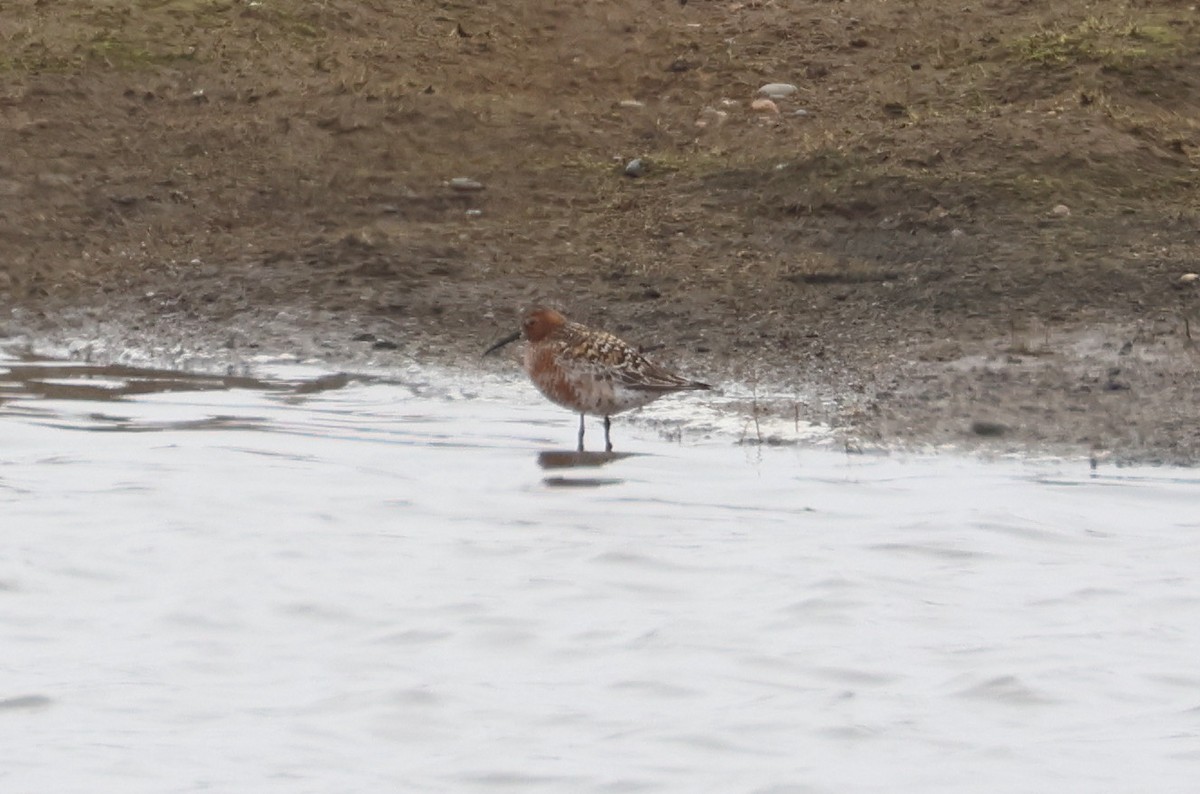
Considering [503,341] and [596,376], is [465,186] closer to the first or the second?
[503,341]

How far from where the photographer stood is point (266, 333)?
39.3ft

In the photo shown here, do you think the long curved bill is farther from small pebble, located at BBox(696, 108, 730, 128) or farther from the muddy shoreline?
small pebble, located at BBox(696, 108, 730, 128)

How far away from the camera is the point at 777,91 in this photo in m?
15.1

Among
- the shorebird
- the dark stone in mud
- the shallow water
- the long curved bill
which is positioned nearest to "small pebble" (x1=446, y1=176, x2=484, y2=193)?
the long curved bill

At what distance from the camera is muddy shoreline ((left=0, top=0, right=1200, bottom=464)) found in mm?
11234

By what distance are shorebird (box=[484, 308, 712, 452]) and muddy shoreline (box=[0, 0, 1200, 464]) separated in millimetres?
905

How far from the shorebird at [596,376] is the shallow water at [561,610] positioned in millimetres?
241

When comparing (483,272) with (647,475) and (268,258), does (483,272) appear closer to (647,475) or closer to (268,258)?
(268,258)

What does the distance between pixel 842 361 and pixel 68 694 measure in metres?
5.46

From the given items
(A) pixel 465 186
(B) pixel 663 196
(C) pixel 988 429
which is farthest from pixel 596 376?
(A) pixel 465 186

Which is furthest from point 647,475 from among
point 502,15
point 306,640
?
point 502,15

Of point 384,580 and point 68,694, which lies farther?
point 384,580

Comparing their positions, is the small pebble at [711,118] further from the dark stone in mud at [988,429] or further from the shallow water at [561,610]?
the dark stone in mud at [988,429]

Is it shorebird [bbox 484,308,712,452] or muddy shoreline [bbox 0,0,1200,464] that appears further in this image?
muddy shoreline [bbox 0,0,1200,464]
